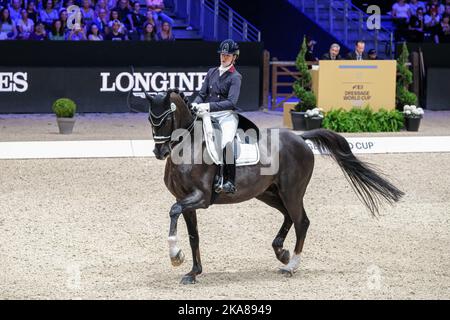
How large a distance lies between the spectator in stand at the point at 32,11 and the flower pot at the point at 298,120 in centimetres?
579

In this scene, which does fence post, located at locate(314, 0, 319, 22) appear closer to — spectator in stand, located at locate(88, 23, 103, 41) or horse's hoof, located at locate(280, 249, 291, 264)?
spectator in stand, located at locate(88, 23, 103, 41)

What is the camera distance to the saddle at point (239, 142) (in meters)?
7.59

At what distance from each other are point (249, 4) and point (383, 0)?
138 inches

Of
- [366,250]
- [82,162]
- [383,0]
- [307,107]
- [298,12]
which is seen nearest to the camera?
[366,250]

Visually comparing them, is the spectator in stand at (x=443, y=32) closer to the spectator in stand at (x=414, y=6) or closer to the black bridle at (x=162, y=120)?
the spectator in stand at (x=414, y=6)

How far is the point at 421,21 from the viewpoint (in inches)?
854

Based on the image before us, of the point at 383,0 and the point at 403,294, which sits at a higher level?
the point at 383,0

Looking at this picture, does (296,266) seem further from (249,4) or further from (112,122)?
(249,4)

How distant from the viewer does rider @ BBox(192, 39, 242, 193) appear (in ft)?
25.0

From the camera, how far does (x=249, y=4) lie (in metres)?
22.7

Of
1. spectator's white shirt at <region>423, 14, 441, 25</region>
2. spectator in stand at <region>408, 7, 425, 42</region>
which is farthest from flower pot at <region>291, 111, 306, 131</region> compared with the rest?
spectator's white shirt at <region>423, 14, 441, 25</region>

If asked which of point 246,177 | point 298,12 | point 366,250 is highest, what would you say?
point 298,12

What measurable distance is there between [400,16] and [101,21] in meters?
7.38

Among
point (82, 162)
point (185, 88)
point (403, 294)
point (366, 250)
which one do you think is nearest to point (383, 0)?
point (185, 88)
